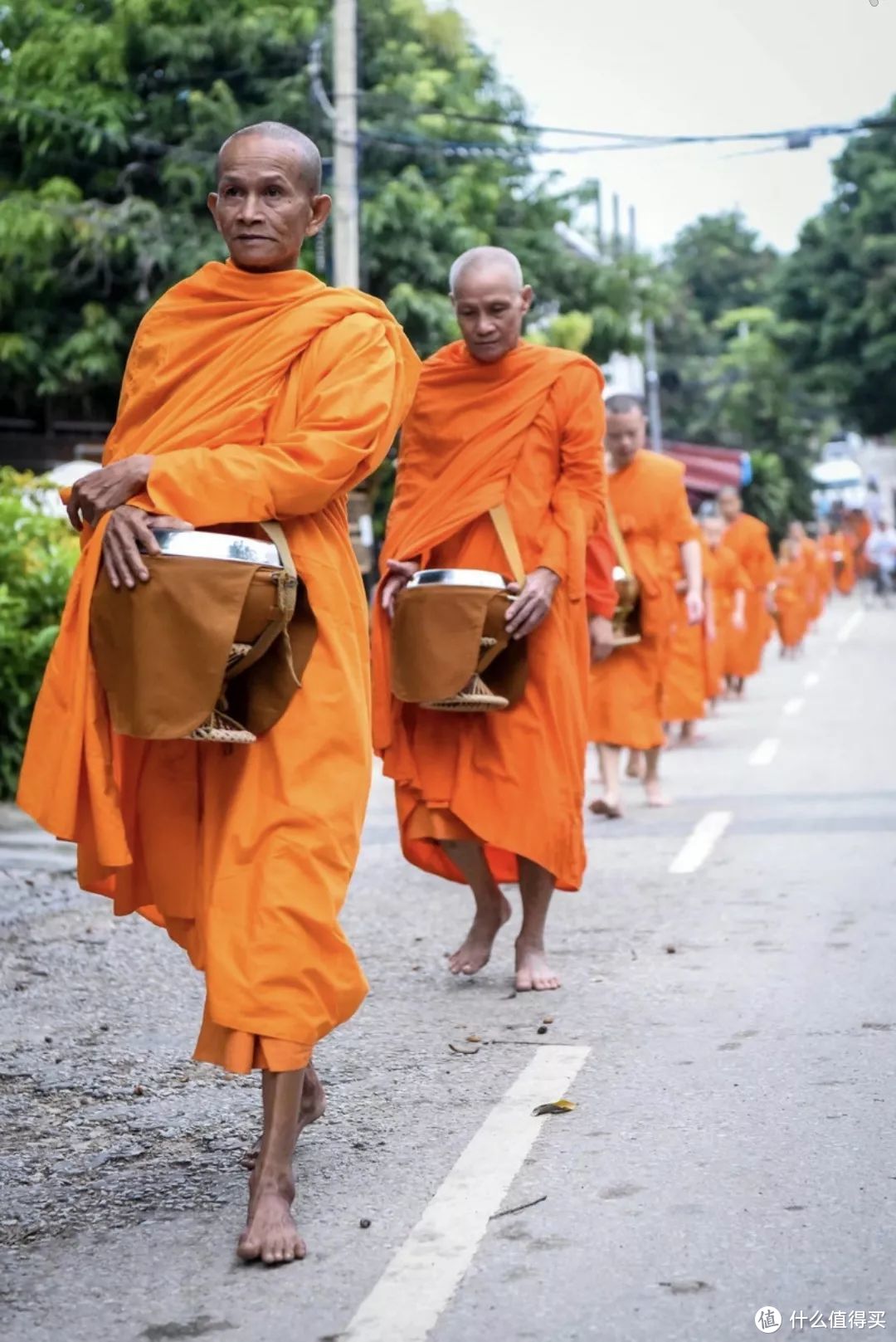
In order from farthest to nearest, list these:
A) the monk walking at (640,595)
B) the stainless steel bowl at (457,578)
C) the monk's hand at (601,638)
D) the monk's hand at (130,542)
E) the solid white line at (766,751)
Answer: the solid white line at (766,751) < the monk walking at (640,595) < the monk's hand at (601,638) < the stainless steel bowl at (457,578) < the monk's hand at (130,542)

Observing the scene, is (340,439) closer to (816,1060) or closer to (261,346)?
(261,346)

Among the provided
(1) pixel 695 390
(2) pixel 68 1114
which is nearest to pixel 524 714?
(2) pixel 68 1114

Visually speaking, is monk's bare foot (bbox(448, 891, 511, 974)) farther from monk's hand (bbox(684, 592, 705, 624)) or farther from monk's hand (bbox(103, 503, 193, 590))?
monk's hand (bbox(684, 592, 705, 624))

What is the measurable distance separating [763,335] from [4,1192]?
43857 millimetres

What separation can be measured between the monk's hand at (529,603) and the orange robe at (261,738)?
171 centimetres

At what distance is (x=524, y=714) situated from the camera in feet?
20.2

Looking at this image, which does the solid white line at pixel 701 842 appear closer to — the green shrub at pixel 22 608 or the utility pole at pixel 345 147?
the green shrub at pixel 22 608

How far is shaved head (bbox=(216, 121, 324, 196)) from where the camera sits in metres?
4.23

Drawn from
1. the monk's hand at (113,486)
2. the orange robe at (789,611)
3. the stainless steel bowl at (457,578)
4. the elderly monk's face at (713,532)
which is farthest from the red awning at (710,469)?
the monk's hand at (113,486)

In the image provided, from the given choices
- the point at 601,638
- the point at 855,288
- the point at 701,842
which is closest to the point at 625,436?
the point at 701,842

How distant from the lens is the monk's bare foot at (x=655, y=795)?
35.9 ft

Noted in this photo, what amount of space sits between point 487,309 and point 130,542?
2.57 m

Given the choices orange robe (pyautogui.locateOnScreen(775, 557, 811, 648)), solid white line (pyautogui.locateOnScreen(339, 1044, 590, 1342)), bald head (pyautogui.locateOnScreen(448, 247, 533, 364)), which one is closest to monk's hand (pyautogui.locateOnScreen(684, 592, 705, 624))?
bald head (pyautogui.locateOnScreen(448, 247, 533, 364))

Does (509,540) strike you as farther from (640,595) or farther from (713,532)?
(713,532)
